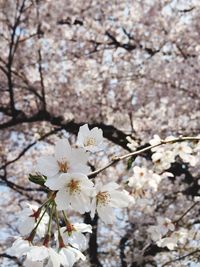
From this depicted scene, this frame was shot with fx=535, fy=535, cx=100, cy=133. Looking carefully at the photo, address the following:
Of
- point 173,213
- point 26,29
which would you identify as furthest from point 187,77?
point 26,29

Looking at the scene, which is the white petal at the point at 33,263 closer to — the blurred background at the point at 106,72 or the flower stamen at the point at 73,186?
the flower stamen at the point at 73,186

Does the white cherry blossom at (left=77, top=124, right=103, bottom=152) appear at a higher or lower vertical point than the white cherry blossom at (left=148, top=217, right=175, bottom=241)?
higher

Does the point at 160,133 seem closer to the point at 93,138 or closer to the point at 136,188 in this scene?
the point at 136,188

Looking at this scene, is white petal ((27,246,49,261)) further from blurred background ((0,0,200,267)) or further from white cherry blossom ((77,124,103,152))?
blurred background ((0,0,200,267))

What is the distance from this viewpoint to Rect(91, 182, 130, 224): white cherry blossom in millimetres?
1558

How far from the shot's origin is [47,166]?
143 cm

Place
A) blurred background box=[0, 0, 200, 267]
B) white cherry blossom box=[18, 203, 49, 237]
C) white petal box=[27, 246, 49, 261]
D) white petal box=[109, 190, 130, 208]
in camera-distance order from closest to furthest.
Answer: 1. white petal box=[27, 246, 49, 261]
2. white cherry blossom box=[18, 203, 49, 237]
3. white petal box=[109, 190, 130, 208]
4. blurred background box=[0, 0, 200, 267]

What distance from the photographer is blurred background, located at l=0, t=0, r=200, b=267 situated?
8.99m

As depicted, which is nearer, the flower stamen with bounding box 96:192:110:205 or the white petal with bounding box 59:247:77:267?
the white petal with bounding box 59:247:77:267

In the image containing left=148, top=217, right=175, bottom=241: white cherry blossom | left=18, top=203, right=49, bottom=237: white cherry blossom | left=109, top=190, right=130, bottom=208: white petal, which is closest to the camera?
left=18, top=203, right=49, bottom=237: white cherry blossom

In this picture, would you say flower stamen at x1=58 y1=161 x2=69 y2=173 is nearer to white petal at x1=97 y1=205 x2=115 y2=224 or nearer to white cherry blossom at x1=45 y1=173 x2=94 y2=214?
white cherry blossom at x1=45 y1=173 x2=94 y2=214

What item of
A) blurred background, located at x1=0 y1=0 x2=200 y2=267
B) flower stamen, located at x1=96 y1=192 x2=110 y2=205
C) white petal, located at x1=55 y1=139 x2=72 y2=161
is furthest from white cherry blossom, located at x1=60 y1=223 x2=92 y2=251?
blurred background, located at x1=0 y1=0 x2=200 y2=267

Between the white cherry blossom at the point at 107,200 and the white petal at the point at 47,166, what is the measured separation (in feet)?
0.55

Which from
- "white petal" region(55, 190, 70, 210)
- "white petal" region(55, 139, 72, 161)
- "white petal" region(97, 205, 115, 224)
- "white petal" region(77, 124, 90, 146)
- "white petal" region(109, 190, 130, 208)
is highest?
"white petal" region(77, 124, 90, 146)
